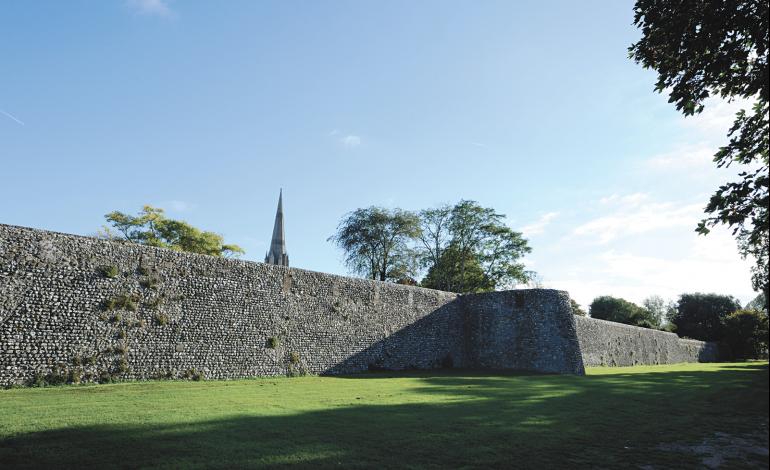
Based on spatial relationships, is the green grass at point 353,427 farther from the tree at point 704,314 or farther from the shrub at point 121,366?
the tree at point 704,314

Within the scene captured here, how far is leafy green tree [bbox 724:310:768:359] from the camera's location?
53.3 m

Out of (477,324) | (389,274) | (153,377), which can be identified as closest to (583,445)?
(153,377)

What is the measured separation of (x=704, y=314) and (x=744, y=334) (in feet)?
41.9

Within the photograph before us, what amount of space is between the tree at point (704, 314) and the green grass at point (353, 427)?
6475cm

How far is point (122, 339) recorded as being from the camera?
15.0 meters

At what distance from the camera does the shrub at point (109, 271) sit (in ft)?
49.6

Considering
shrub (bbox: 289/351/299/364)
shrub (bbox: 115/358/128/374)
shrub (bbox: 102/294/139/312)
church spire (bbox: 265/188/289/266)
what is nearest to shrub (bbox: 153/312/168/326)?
shrub (bbox: 102/294/139/312)

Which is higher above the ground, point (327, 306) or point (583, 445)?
point (327, 306)

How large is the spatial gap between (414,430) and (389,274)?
1649 inches

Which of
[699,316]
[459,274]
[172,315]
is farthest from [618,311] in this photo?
[172,315]

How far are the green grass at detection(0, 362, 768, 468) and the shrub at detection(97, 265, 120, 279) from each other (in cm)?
359

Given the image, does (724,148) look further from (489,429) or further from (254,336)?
(254,336)

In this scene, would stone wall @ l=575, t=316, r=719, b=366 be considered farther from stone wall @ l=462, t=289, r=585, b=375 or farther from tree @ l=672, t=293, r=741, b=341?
tree @ l=672, t=293, r=741, b=341

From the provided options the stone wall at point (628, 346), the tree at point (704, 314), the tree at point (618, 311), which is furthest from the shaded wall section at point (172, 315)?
the tree at point (704, 314)
